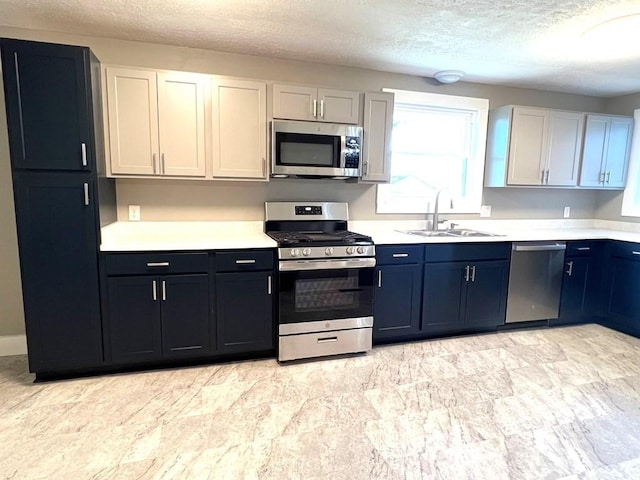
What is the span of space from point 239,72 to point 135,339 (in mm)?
2221

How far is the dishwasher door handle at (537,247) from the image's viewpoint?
3.43 meters

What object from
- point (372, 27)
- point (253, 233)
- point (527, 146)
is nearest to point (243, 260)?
point (253, 233)

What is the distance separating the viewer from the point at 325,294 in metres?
2.92

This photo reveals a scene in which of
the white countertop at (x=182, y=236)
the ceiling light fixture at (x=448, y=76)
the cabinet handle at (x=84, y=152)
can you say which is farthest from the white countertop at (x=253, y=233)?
the ceiling light fixture at (x=448, y=76)

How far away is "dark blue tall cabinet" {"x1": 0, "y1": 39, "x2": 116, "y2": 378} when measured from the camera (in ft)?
7.54

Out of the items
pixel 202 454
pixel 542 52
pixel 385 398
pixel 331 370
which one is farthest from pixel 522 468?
pixel 542 52

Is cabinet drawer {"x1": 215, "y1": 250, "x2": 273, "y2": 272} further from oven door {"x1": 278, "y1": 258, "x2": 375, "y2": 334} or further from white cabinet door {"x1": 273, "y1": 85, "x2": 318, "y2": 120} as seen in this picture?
white cabinet door {"x1": 273, "y1": 85, "x2": 318, "y2": 120}

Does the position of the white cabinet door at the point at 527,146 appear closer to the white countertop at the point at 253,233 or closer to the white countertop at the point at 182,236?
the white countertop at the point at 253,233

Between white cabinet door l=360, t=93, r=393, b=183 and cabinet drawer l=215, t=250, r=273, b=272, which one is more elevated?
white cabinet door l=360, t=93, r=393, b=183

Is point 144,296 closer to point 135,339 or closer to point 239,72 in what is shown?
point 135,339

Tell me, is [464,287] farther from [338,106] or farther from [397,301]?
[338,106]

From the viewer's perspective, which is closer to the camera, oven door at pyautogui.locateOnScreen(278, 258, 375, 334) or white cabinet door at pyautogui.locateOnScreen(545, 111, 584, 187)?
oven door at pyautogui.locateOnScreen(278, 258, 375, 334)

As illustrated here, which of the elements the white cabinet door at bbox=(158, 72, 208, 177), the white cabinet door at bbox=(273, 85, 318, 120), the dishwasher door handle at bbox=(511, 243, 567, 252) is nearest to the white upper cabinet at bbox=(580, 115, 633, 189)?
the dishwasher door handle at bbox=(511, 243, 567, 252)

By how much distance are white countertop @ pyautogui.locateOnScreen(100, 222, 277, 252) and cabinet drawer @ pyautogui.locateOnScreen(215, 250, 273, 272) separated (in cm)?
5
